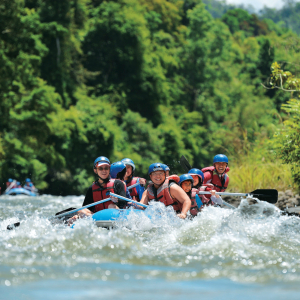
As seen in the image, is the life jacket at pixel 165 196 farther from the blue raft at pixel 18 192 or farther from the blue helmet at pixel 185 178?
the blue raft at pixel 18 192

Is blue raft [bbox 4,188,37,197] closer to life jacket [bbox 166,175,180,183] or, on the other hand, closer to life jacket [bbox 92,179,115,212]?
life jacket [bbox 92,179,115,212]

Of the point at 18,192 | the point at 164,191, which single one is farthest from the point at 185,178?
the point at 18,192

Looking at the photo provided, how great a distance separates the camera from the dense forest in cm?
2253

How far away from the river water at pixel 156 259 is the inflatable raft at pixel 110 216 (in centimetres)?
10

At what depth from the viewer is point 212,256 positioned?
5.51 m

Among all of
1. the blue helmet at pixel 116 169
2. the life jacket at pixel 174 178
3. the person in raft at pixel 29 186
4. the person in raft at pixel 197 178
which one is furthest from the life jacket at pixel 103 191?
the person in raft at pixel 29 186

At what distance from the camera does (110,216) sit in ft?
22.9

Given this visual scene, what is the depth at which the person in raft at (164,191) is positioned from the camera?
24.7 ft

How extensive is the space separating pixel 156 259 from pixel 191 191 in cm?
283

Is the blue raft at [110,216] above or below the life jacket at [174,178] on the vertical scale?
below

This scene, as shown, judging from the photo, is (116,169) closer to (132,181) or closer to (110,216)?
(132,181)

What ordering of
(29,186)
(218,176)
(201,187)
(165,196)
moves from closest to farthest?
(165,196) → (201,187) → (218,176) → (29,186)

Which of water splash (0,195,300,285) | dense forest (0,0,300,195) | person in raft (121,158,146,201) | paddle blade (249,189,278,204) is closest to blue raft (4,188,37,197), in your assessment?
dense forest (0,0,300,195)

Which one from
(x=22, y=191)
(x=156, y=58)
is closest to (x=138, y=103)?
(x=156, y=58)
